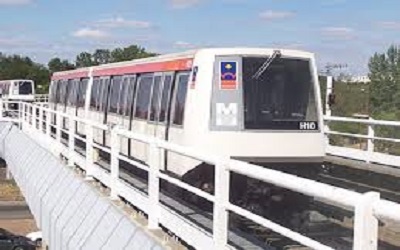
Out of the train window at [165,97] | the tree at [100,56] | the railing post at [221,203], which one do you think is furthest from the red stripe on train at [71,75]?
the tree at [100,56]

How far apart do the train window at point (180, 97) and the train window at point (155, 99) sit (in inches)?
49.7

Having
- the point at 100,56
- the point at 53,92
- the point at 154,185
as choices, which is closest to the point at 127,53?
the point at 100,56

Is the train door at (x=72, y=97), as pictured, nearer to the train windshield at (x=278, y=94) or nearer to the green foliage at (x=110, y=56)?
the train windshield at (x=278, y=94)

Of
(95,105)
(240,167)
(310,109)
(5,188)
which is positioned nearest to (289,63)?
(310,109)

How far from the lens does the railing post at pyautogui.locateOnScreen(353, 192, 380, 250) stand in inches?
137

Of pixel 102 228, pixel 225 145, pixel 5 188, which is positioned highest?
pixel 225 145

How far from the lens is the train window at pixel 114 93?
714 inches

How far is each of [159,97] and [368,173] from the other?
440cm

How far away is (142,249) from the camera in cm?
718

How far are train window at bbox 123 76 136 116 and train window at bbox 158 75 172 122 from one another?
8.82 feet

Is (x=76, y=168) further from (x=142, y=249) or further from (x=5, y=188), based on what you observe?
(x=5, y=188)

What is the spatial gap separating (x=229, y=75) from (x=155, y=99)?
10.1ft

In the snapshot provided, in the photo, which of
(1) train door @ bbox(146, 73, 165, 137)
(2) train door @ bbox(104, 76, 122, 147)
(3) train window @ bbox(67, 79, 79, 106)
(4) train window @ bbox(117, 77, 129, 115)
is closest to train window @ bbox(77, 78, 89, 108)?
(3) train window @ bbox(67, 79, 79, 106)

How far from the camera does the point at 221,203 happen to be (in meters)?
5.75
